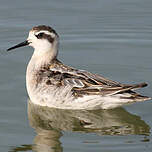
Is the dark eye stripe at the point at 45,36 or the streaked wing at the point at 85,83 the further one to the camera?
the dark eye stripe at the point at 45,36

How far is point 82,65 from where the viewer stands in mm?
15523

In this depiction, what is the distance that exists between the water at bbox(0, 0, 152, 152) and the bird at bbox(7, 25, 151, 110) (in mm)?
291

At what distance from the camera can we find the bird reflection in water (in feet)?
39.2

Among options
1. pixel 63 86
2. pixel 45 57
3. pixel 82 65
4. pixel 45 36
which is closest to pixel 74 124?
pixel 63 86

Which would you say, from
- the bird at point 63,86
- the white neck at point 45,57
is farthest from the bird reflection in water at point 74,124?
the white neck at point 45,57

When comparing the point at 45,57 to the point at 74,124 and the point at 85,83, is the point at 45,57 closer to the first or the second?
the point at 85,83

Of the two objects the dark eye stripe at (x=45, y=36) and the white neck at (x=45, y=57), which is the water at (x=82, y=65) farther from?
the dark eye stripe at (x=45, y=36)

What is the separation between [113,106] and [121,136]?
1.28m

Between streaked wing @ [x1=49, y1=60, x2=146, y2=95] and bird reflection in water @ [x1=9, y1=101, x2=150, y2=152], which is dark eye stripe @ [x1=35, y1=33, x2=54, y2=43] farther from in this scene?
bird reflection in water @ [x1=9, y1=101, x2=150, y2=152]

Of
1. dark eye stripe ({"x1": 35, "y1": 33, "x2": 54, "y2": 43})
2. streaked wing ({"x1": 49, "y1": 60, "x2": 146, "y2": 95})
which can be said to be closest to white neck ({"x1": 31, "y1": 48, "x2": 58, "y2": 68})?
dark eye stripe ({"x1": 35, "y1": 33, "x2": 54, "y2": 43})

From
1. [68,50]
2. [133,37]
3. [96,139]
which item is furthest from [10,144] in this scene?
[133,37]

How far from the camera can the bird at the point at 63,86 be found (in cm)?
1285

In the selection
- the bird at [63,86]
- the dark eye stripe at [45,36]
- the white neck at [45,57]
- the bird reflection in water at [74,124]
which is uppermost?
the dark eye stripe at [45,36]

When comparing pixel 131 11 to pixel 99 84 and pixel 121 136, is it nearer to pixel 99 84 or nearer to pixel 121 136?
pixel 99 84
